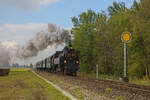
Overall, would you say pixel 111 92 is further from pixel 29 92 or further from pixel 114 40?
pixel 114 40

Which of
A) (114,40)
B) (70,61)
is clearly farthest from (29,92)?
(114,40)

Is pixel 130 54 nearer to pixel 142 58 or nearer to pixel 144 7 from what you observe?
pixel 142 58

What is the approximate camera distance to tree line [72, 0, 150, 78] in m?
26.2

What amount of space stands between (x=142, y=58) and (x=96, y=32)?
12.1 m

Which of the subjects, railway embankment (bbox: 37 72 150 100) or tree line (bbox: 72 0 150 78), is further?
tree line (bbox: 72 0 150 78)

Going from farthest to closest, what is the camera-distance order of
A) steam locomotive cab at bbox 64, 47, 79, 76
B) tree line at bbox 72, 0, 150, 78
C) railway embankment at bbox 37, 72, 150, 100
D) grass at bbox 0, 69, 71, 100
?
1. steam locomotive cab at bbox 64, 47, 79, 76
2. tree line at bbox 72, 0, 150, 78
3. railway embankment at bbox 37, 72, 150, 100
4. grass at bbox 0, 69, 71, 100

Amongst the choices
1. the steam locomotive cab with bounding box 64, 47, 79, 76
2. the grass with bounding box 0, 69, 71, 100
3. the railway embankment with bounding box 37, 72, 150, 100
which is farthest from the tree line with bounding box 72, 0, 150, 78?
the grass with bounding box 0, 69, 71, 100

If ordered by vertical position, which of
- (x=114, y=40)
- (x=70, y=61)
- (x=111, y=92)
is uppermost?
(x=114, y=40)

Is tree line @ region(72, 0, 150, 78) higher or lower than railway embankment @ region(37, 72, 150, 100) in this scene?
higher

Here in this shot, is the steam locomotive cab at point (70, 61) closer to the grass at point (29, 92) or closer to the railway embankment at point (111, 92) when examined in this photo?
the grass at point (29, 92)

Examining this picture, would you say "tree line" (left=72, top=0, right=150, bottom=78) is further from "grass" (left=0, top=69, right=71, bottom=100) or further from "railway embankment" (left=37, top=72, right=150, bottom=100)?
"grass" (left=0, top=69, right=71, bottom=100)

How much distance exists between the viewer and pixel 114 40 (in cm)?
3231

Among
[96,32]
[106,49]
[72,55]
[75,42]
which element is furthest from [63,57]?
[75,42]

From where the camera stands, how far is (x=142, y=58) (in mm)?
27234
